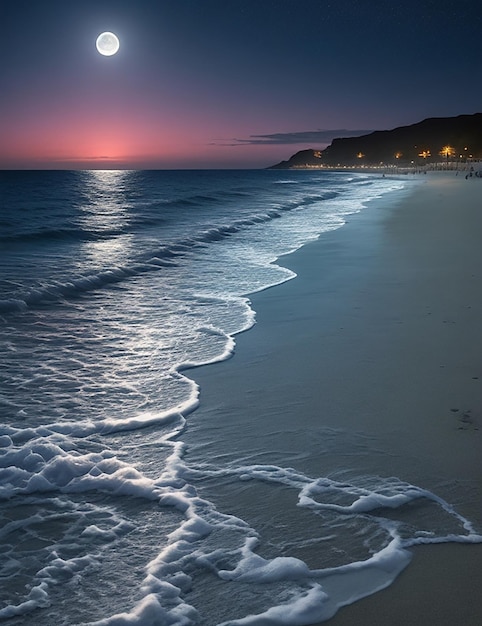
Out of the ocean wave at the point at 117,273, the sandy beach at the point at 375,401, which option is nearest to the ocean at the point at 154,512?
the sandy beach at the point at 375,401

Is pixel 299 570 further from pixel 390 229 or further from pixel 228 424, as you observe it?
pixel 390 229

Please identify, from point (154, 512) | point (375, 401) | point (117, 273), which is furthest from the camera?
point (117, 273)

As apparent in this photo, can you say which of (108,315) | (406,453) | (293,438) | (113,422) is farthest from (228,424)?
(108,315)

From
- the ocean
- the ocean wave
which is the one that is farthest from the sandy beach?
the ocean wave

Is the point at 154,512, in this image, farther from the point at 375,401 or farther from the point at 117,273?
the point at 117,273

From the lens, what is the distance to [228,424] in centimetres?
521

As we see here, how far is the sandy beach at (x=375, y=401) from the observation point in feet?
10.2

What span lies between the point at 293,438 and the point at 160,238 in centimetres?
1892

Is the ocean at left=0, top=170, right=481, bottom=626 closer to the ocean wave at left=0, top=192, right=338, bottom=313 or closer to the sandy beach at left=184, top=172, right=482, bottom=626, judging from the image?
the sandy beach at left=184, top=172, right=482, bottom=626

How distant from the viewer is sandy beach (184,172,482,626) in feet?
10.2

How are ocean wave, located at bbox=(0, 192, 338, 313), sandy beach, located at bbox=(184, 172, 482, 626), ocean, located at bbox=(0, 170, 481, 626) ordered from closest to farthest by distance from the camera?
1. ocean, located at bbox=(0, 170, 481, 626)
2. sandy beach, located at bbox=(184, 172, 482, 626)
3. ocean wave, located at bbox=(0, 192, 338, 313)

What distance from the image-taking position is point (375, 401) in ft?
18.1

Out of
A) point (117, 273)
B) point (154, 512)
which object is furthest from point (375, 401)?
point (117, 273)

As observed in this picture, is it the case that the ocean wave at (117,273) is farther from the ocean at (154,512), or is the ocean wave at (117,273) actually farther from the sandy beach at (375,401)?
the sandy beach at (375,401)
